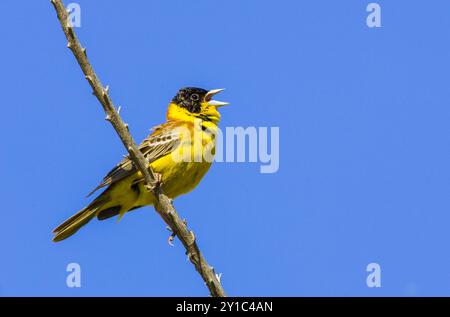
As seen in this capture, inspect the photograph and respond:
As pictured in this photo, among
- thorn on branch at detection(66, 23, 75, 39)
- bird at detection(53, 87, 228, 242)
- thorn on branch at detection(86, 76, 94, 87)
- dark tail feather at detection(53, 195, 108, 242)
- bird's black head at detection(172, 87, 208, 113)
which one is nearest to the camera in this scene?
thorn on branch at detection(66, 23, 75, 39)

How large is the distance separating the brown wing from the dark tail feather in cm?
29

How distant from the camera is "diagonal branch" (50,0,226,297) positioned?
13.9 feet

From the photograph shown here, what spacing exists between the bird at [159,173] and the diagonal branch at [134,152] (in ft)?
5.98

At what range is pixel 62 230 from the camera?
6.73 meters

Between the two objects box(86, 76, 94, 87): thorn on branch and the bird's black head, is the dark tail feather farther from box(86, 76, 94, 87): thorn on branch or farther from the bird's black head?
box(86, 76, 94, 87): thorn on branch

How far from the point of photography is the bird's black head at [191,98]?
8078 millimetres

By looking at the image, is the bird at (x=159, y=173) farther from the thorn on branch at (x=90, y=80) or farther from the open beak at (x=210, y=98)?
the thorn on branch at (x=90, y=80)

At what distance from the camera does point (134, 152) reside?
15.3 ft

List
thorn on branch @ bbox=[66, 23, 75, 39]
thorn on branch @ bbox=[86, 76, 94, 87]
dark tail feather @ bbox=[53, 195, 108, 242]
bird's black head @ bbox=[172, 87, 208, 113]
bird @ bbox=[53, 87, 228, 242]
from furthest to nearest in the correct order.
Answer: bird's black head @ bbox=[172, 87, 208, 113]
bird @ bbox=[53, 87, 228, 242]
dark tail feather @ bbox=[53, 195, 108, 242]
thorn on branch @ bbox=[86, 76, 94, 87]
thorn on branch @ bbox=[66, 23, 75, 39]

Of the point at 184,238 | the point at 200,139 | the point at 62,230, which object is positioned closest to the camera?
the point at 184,238

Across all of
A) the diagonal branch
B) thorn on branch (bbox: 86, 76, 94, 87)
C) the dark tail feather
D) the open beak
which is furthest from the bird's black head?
thorn on branch (bbox: 86, 76, 94, 87)

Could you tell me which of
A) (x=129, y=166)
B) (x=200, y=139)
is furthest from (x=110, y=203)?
(x=200, y=139)
